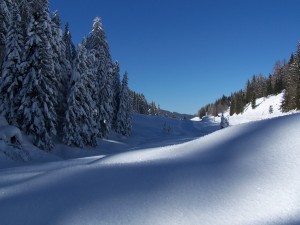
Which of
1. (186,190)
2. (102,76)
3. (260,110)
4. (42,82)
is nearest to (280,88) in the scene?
(260,110)

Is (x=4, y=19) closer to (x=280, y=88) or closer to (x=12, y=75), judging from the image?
(x=12, y=75)

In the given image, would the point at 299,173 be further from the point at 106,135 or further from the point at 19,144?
the point at 106,135

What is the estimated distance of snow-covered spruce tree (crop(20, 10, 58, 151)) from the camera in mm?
26016

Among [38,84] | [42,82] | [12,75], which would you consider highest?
[12,75]

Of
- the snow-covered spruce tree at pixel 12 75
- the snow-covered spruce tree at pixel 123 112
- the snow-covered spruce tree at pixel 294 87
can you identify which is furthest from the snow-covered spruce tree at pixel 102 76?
the snow-covered spruce tree at pixel 294 87

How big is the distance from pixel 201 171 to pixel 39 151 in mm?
21080

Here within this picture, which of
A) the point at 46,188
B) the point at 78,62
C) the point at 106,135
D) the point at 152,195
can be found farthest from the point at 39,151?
the point at 152,195

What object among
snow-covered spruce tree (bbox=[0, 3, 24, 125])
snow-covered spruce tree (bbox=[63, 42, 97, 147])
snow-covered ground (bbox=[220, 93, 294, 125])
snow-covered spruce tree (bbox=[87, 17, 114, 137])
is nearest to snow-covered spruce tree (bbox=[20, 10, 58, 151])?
snow-covered spruce tree (bbox=[0, 3, 24, 125])

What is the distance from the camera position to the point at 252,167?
202 inches

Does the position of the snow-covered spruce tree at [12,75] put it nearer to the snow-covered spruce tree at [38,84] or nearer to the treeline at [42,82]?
the treeline at [42,82]

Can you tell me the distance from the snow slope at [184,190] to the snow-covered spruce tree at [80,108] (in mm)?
24216

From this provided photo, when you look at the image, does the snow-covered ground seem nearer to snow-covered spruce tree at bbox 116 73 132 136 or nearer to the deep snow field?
snow-covered spruce tree at bbox 116 73 132 136

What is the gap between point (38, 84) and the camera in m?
26.2

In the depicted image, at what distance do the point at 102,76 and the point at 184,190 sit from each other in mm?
38027
